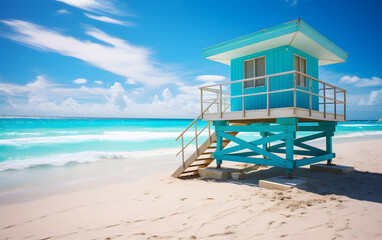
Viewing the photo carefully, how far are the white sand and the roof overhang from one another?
14.8ft

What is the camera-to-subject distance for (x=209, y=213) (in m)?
5.07

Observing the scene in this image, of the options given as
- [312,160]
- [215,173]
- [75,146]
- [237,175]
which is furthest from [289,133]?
[75,146]

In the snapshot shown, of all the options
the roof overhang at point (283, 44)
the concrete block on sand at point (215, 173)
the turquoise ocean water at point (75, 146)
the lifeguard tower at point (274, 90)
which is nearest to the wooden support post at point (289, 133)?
the lifeguard tower at point (274, 90)

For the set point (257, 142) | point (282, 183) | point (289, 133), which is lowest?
point (282, 183)

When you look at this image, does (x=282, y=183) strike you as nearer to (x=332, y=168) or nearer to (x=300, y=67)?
(x=332, y=168)

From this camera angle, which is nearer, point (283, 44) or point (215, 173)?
point (283, 44)

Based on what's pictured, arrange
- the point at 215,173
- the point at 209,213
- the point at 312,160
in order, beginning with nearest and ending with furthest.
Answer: the point at 209,213 < the point at 312,160 < the point at 215,173

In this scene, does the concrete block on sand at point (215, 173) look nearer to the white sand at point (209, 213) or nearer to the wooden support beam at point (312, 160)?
the white sand at point (209, 213)

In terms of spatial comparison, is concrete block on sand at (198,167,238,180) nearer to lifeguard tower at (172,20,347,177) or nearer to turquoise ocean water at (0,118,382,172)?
lifeguard tower at (172,20,347,177)

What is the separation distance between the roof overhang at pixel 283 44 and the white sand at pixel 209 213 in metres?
4.53

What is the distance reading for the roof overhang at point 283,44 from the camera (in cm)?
746

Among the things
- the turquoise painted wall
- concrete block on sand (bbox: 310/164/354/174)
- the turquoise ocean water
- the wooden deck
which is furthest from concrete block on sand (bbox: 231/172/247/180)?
the turquoise ocean water

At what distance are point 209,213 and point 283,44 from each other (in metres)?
6.17

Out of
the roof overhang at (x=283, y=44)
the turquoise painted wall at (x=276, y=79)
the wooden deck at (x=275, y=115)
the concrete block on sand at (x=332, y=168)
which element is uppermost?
the roof overhang at (x=283, y=44)
